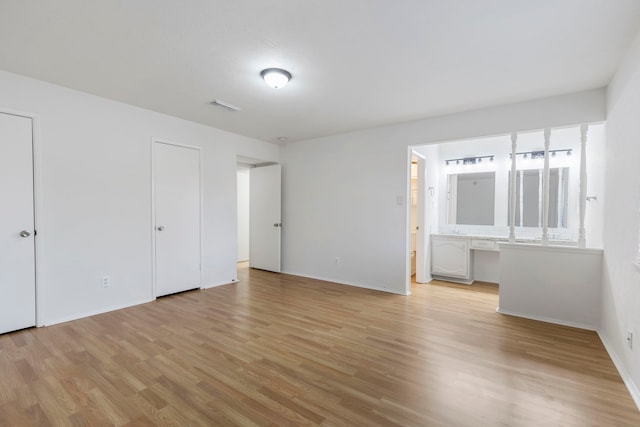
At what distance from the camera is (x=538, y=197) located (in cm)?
477

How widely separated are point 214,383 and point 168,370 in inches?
16.9

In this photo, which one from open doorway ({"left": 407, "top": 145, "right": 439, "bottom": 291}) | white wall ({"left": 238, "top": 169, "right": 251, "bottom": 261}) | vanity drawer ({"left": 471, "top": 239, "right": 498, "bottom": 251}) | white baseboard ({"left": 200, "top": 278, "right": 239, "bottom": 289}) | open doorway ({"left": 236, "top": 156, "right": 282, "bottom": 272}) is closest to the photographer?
white baseboard ({"left": 200, "top": 278, "right": 239, "bottom": 289})

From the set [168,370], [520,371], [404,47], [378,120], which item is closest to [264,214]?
[378,120]

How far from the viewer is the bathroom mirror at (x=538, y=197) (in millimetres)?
4570

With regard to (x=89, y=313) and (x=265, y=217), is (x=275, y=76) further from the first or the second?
(x=265, y=217)

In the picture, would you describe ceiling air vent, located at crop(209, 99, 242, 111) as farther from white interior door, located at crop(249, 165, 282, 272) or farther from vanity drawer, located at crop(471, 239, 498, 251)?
vanity drawer, located at crop(471, 239, 498, 251)

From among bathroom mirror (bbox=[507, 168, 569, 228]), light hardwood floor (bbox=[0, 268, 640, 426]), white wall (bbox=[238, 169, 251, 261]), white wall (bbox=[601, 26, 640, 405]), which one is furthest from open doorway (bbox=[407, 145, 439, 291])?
white wall (bbox=[238, 169, 251, 261])

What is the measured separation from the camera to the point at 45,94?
3.00 m

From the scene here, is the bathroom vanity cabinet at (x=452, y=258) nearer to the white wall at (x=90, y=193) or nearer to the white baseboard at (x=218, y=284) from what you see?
the white baseboard at (x=218, y=284)

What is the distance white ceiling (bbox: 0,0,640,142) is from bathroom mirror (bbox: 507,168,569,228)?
200 centimetres

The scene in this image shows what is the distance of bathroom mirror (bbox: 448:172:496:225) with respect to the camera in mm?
5195

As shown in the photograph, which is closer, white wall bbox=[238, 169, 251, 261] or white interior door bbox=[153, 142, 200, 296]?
white interior door bbox=[153, 142, 200, 296]

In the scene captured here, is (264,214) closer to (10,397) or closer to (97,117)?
(97,117)

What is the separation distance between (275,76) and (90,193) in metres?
2.48
